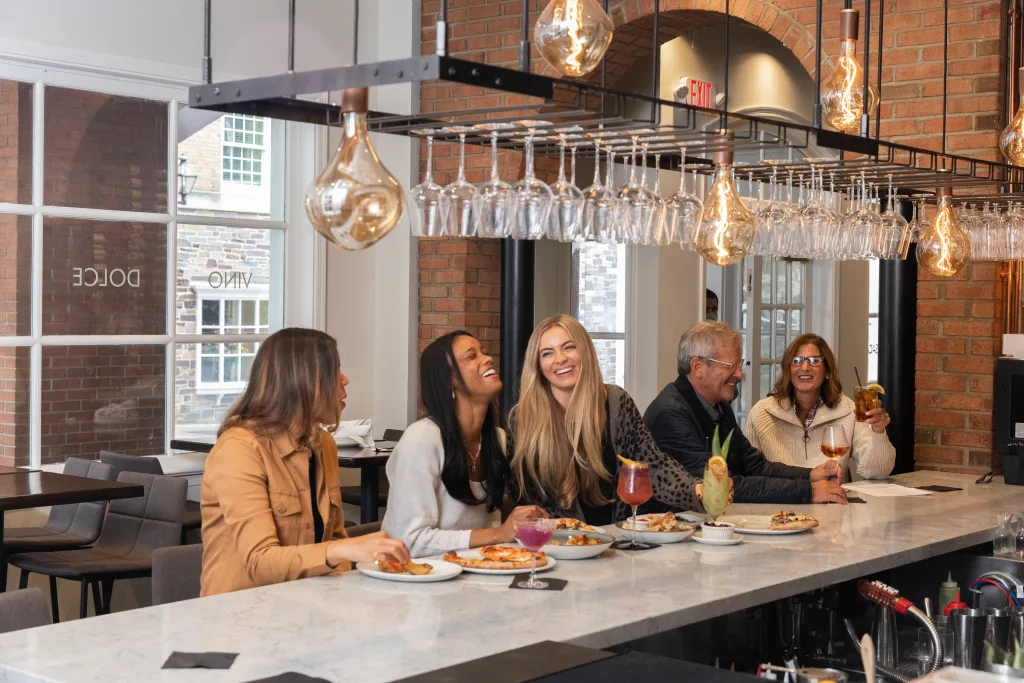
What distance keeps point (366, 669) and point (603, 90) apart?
1215mm

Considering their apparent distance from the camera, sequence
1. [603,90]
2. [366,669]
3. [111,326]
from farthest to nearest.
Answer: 1. [111,326]
2. [603,90]
3. [366,669]

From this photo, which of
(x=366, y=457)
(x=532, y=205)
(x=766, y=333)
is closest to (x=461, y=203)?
(x=532, y=205)

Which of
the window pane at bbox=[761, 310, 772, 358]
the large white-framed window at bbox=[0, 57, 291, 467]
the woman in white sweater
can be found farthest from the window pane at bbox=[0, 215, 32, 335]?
the window pane at bbox=[761, 310, 772, 358]

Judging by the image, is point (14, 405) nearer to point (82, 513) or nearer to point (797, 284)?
point (82, 513)

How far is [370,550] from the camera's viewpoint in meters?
2.87

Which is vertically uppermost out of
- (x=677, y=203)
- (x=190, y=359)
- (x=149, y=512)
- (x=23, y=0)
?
(x=23, y=0)

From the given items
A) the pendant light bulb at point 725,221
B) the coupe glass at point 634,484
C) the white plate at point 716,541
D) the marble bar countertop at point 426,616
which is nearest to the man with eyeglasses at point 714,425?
the marble bar countertop at point 426,616

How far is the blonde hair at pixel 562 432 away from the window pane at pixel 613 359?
3.85 m

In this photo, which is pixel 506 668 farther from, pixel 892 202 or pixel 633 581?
pixel 892 202

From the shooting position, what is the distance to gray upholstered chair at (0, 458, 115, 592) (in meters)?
4.69

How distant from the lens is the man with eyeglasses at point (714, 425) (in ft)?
14.1

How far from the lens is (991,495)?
15.0ft

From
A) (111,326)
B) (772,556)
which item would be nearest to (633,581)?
(772,556)

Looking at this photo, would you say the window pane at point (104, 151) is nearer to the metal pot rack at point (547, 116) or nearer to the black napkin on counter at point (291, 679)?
the metal pot rack at point (547, 116)
